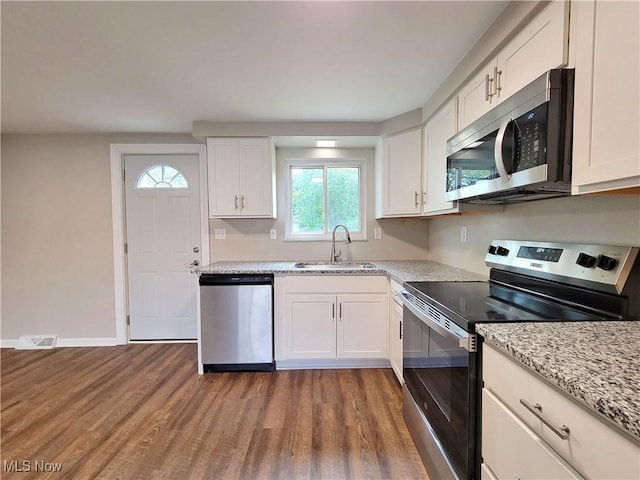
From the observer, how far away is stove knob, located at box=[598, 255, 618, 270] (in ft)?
3.51

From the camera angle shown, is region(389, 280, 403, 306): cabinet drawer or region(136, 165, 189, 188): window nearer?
region(389, 280, 403, 306): cabinet drawer

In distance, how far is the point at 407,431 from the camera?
1783 millimetres

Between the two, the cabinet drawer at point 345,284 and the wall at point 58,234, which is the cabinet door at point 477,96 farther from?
the wall at point 58,234

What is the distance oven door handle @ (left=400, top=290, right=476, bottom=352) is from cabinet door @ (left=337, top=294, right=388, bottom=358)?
0.86 m

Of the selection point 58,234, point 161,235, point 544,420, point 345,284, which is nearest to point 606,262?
point 544,420

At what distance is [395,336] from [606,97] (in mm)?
1865

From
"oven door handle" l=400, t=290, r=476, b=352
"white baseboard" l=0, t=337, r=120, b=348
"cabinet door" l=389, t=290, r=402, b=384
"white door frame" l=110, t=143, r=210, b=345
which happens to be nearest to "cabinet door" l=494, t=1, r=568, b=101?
"oven door handle" l=400, t=290, r=476, b=352

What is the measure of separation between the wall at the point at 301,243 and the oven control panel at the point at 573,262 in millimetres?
1448

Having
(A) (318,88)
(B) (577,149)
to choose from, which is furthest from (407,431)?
(A) (318,88)

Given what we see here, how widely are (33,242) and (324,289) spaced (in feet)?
10.7

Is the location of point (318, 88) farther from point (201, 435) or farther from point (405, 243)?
point (201, 435)

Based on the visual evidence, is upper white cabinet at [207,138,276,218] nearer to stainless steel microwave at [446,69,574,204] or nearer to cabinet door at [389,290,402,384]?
cabinet door at [389,290,402,384]

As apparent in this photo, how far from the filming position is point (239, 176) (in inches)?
110

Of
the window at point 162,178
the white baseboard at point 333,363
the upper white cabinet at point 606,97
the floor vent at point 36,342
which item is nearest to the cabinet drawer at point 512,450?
the upper white cabinet at point 606,97
